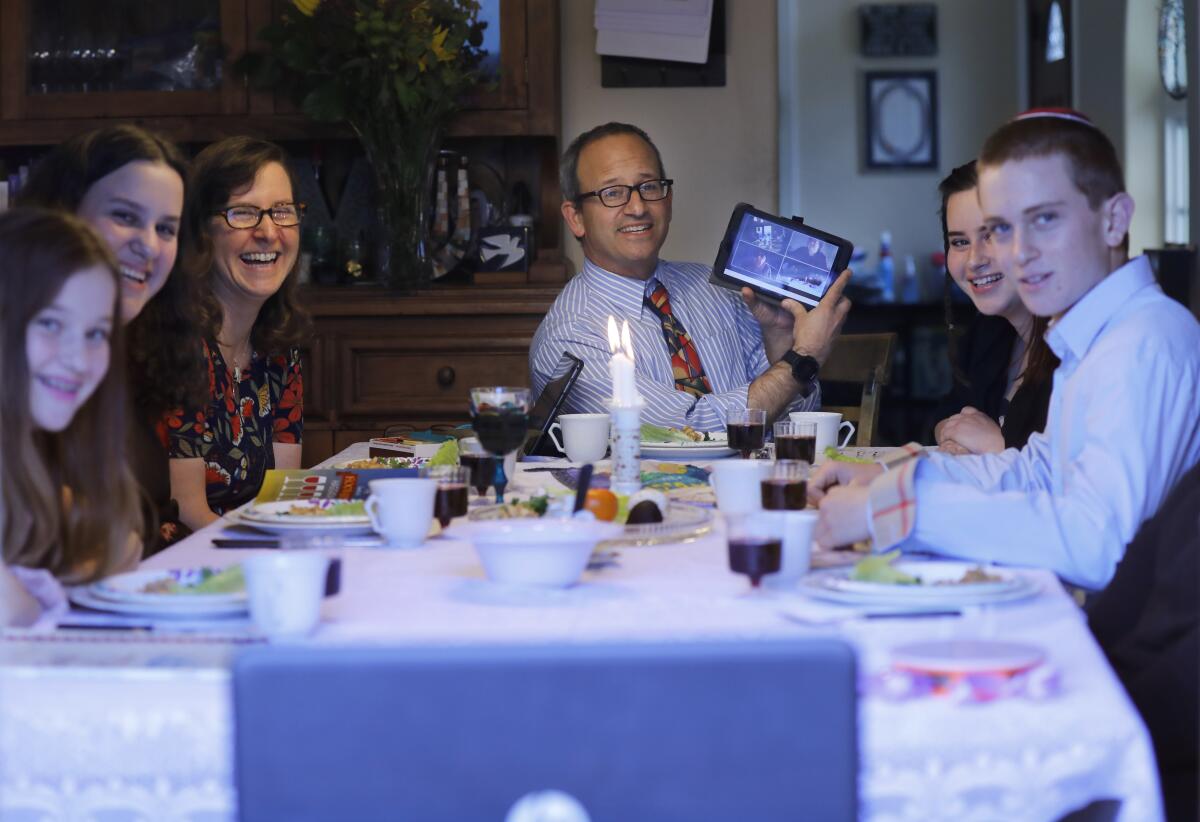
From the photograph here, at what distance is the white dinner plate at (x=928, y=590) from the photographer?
1.18m

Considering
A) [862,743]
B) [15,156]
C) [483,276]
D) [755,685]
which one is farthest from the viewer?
[15,156]

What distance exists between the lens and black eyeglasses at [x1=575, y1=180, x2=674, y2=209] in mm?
3080

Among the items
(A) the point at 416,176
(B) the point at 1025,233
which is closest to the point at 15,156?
(A) the point at 416,176

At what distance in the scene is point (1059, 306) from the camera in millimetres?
1628

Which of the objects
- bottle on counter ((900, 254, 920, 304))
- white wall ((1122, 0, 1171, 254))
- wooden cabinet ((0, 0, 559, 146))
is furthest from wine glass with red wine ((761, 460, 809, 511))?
bottle on counter ((900, 254, 920, 304))

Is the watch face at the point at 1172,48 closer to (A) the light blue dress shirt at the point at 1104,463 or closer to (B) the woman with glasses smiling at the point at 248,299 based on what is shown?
(B) the woman with glasses smiling at the point at 248,299

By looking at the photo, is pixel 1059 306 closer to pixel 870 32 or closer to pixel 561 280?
pixel 561 280

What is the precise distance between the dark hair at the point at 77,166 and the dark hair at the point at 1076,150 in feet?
3.89

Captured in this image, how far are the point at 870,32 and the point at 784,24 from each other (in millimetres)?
423

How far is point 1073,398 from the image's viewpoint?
1.53m

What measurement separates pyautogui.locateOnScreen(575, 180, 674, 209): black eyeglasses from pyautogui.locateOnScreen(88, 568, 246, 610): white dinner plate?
1.90 m

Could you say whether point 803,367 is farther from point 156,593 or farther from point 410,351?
point 156,593

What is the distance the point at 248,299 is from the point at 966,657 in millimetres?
1925

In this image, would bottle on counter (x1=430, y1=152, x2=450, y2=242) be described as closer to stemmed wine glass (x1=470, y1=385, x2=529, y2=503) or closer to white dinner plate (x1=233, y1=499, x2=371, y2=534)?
stemmed wine glass (x1=470, y1=385, x2=529, y2=503)
